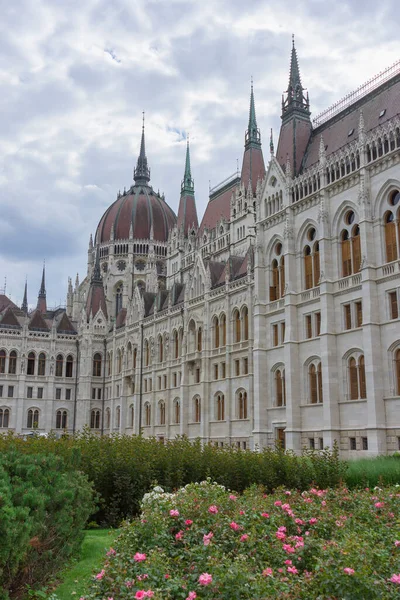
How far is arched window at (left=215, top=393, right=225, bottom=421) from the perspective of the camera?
1917 inches

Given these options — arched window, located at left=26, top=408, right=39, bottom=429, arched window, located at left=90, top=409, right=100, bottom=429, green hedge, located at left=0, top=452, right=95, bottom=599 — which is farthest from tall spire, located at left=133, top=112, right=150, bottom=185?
green hedge, located at left=0, top=452, right=95, bottom=599

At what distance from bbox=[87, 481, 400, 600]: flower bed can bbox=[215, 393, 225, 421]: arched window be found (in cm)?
3500

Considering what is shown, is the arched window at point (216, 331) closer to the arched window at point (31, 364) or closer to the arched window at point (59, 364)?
the arched window at point (59, 364)

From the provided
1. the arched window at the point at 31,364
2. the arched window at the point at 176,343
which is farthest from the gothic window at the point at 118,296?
the arched window at the point at 176,343

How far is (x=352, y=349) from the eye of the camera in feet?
114

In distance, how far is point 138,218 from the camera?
100062mm

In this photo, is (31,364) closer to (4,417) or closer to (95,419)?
(4,417)

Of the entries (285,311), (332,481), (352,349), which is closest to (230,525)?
(332,481)

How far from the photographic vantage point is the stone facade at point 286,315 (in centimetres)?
3369

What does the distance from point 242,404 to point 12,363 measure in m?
40.4

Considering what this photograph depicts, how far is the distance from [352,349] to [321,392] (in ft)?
12.6

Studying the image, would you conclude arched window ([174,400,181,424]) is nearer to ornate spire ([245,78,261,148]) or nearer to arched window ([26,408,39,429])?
arched window ([26,408,39,429])

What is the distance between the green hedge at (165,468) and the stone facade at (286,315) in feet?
35.7

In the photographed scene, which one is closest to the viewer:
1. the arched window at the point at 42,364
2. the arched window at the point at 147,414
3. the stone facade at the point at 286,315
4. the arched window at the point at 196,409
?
the stone facade at the point at 286,315
